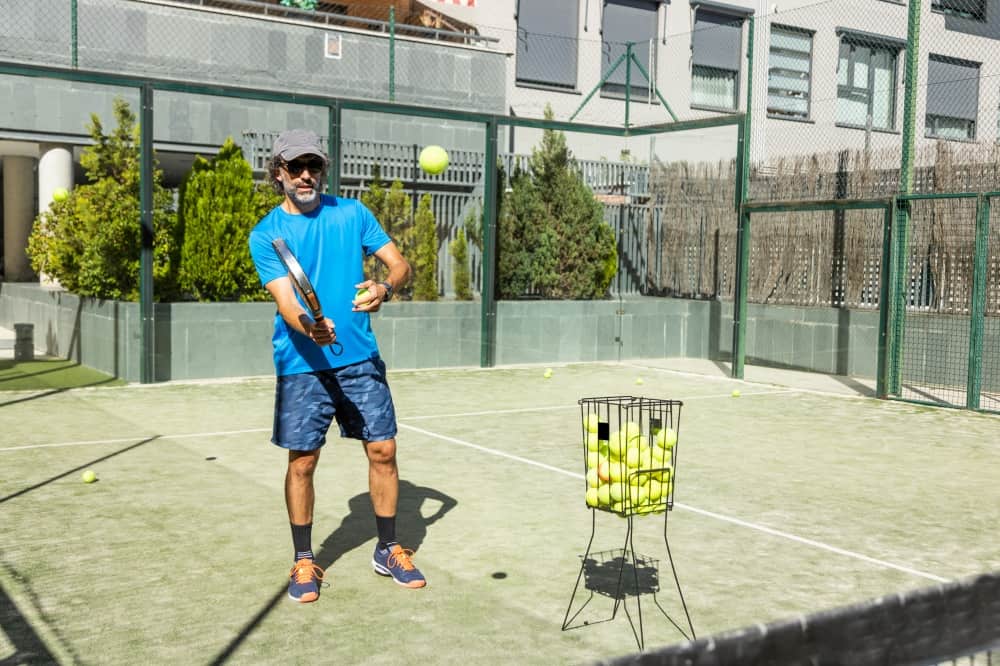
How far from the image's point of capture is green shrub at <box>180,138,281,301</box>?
44.6 ft

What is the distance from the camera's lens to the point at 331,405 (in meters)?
5.11

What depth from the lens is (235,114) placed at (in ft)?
65.1

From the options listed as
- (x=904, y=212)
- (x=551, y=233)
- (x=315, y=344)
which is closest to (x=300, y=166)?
(x=315, y=344)

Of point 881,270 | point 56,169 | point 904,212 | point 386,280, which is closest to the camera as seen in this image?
point 386,280

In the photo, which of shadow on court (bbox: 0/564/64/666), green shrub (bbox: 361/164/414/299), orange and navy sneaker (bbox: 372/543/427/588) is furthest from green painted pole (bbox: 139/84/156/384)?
orange and navy sneaker (bbox: 372/543/427/588)

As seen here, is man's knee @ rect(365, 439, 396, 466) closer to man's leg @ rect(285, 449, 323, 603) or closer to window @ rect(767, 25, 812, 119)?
man's leg @ rect(285, 449, 323, 603)

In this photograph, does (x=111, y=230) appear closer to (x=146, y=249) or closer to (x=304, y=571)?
(x=146, y=249)

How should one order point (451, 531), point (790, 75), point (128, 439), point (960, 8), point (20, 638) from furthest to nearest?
point (790, 75)
point (960, 8)
point (128, 439)
point (451, 531)
point (20, 638)

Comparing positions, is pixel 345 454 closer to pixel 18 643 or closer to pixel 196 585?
pixel 196 585

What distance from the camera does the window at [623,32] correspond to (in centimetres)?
2484

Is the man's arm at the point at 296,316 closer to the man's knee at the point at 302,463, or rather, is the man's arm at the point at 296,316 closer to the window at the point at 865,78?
the man's knee at the point at 302,463

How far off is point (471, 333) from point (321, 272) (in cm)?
1053

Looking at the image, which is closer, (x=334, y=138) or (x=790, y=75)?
(x=334, y=138)

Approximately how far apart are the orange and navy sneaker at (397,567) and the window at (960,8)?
19.7 m
